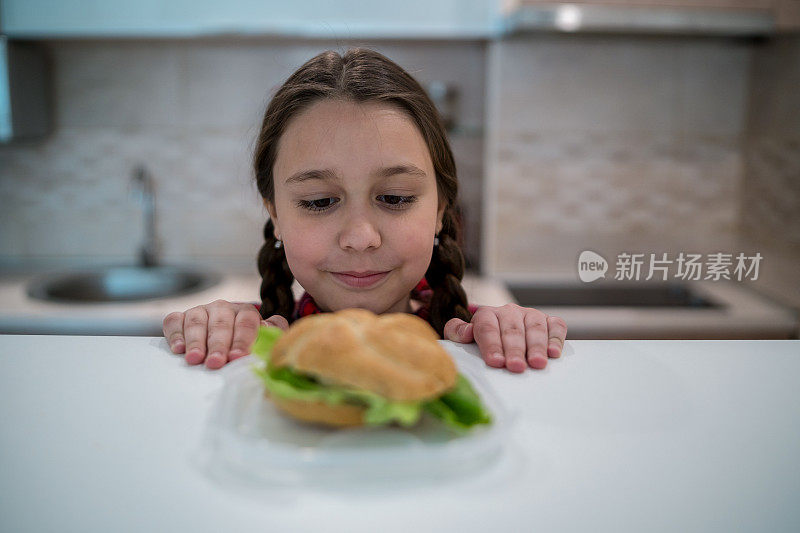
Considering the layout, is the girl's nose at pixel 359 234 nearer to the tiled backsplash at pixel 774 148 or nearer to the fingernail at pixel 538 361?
the fingernail at pixel 538 361

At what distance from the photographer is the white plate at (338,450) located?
0.34 m

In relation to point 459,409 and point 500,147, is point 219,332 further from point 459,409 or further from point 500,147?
point 500,147

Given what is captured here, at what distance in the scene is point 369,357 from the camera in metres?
0.36

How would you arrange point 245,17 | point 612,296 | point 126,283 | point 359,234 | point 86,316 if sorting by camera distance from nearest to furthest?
point 359,234, point 86,316, point 245,17, point 612,296, point 126,283

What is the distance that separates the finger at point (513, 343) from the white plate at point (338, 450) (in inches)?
4.4

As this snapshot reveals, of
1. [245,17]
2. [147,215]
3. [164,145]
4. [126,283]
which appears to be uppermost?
[245,17]

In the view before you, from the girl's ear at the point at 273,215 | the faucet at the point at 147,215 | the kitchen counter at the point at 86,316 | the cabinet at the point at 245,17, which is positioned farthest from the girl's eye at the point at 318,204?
the faucet at the point at 147,215

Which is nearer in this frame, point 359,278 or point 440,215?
point 359,278

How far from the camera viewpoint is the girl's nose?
2.38 ft

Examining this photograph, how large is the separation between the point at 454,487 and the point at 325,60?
67 cm

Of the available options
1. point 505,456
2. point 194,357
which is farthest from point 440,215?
point 505,456

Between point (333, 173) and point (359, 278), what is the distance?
0.15 metres

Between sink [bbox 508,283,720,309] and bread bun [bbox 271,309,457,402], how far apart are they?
53.8 inches

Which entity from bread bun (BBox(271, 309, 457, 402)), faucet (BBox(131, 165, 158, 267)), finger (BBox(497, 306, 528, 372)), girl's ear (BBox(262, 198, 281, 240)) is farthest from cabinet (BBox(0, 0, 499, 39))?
bread bun (BBox(271, 309, 457, 402))
